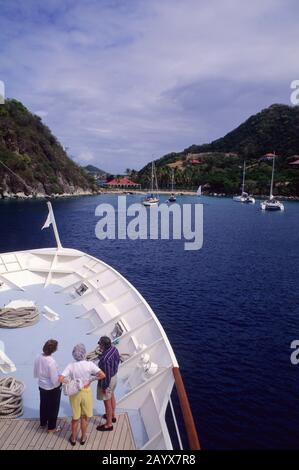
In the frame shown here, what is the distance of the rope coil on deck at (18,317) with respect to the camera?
40.2 ft

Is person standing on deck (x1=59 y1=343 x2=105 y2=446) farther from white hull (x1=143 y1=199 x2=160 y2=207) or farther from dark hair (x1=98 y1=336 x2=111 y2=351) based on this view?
white hull (x1=143 y1=199 x2=160 y2=207)

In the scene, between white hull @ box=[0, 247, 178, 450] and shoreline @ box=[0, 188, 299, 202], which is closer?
white hull @ box=[0, 247, 178, 450]

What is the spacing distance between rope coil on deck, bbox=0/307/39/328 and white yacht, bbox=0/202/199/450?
0.27ft

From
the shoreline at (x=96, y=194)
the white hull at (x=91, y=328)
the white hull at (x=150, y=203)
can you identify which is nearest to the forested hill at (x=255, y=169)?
the shoreline at (x=96, y=194)

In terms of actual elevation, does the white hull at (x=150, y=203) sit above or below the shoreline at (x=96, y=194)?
below

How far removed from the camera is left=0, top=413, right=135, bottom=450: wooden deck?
21.6ft

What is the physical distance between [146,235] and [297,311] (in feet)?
117

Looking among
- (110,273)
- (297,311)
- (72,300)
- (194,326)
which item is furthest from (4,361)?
(297,311)

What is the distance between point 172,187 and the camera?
563 feet

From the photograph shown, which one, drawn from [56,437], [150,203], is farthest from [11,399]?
[150,203]

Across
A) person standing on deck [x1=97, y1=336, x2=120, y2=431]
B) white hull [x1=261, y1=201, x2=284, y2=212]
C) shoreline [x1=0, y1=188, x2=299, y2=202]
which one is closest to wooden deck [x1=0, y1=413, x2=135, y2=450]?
person standing on deck [x1=97, y1=336, x2=120, y2=431]

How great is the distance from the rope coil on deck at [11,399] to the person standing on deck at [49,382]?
0.96 metres

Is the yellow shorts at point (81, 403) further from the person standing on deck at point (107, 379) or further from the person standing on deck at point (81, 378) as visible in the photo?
the person standing on deck at point (107, 379)

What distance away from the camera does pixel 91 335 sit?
468 inches
